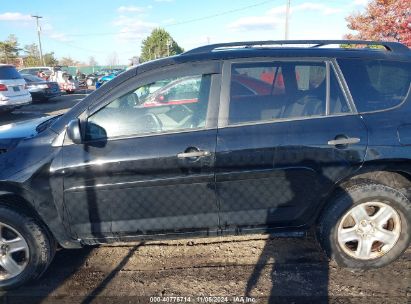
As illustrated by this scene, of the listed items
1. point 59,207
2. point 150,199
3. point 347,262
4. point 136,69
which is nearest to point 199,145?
point 150,199

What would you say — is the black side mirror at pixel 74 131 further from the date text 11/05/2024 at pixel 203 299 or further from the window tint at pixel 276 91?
the date text 11/05/2024 at pixel 203 299

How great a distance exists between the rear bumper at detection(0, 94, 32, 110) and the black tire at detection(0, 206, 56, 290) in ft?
32.0

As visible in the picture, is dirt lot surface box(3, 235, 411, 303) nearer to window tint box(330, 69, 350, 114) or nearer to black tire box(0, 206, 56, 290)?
black tire box(0, 206, 56, 290)

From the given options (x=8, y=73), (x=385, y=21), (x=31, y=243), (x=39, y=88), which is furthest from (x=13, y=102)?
(x=385, y=21)

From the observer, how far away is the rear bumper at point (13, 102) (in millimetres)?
10938

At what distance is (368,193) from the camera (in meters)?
2.72

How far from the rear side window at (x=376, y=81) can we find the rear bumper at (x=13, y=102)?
11119 mm

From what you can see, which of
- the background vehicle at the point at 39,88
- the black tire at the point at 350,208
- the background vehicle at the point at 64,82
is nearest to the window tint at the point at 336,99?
the black tire at the point at 350,208

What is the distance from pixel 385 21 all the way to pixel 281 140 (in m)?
15.9

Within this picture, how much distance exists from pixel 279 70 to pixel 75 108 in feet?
5.47

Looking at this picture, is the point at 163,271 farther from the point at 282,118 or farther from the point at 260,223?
the point at 282,118

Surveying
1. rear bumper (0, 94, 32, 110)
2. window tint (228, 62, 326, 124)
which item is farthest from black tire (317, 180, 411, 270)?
rear bumper (0, 94, 32, 110)

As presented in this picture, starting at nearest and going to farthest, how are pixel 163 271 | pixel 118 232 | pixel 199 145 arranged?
1. pixel 199 145
2. pixel 118 232
3. pixel 163 271

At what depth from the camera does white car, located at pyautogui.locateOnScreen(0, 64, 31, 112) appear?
432 inches
